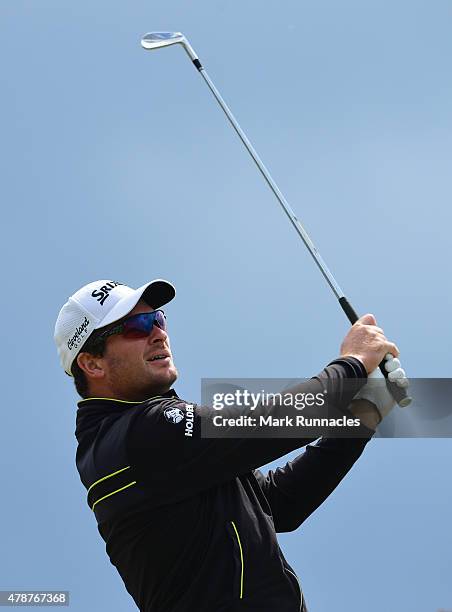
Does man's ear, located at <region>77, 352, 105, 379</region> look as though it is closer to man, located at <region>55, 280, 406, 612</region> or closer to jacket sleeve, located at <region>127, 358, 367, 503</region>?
man, located at <region>55, 280, 406, 612</region>

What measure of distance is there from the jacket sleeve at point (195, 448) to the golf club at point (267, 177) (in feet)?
1.01

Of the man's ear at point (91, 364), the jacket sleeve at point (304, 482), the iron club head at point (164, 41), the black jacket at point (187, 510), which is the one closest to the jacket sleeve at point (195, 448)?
the black jacket at point (187, 510)

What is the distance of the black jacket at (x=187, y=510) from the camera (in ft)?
17.3

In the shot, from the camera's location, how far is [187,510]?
5.46m

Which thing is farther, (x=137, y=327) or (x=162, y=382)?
(x=137, y=327)

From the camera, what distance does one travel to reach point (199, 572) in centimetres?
535

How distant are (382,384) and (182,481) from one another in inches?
51.3

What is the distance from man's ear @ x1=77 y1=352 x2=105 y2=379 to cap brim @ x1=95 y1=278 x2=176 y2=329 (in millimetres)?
214

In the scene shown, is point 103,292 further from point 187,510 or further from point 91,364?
point 187,510

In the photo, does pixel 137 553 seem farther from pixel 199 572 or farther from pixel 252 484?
pixel 252 484

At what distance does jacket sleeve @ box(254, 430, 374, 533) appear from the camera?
20.7ft

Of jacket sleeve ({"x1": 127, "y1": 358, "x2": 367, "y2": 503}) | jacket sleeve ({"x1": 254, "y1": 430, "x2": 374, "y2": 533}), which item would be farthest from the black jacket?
jacket sleeve ({"x1": 254, "y1": 430, "x2": 374, "y2": 533})

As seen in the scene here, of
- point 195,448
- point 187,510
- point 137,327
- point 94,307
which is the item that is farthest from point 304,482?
point 94,307

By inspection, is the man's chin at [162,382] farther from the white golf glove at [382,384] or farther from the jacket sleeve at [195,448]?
the white golf glove at [382,384]
